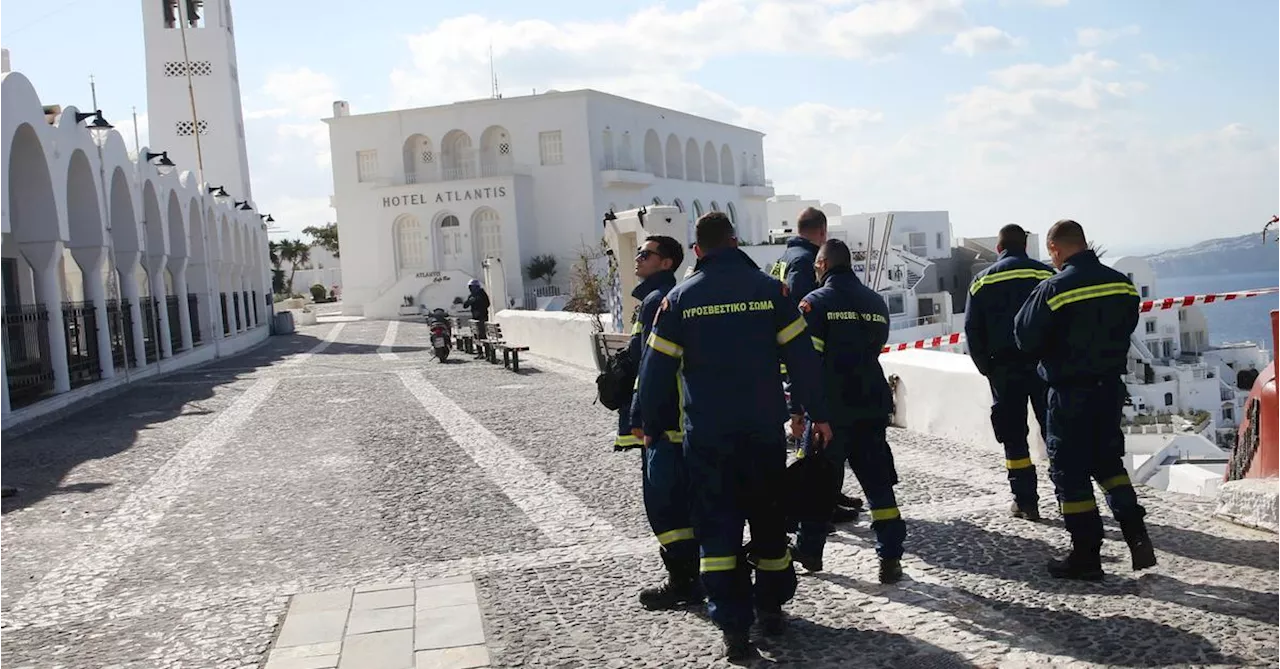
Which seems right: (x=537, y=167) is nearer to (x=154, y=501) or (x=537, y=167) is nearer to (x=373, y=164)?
(x=373, y=164)

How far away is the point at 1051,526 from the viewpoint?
6477mm

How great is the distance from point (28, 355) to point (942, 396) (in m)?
14.2

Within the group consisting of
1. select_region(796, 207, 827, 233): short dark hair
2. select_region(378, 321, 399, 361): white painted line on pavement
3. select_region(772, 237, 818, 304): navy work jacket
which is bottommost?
select_region(378, 321, 399, 361): white painted line on pavement

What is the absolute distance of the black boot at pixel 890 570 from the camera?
559cm

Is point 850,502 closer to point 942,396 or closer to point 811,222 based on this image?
point 811,222

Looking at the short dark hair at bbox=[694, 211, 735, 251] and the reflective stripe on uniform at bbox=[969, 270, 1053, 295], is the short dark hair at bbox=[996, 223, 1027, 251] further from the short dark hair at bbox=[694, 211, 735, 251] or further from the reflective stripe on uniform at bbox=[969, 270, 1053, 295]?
the short dark hair at bbox=[694, 211, 735, 251]

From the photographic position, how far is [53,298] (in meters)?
18.1

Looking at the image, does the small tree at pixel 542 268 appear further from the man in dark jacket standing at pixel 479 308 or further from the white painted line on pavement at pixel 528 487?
the white painted line on pavement at pixel 528 487

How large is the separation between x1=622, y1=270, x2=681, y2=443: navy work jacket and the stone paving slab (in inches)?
47.3

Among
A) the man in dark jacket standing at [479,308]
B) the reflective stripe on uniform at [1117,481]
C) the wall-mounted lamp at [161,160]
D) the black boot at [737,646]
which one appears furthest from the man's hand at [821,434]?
the wall-mounted lamp at [161,160]

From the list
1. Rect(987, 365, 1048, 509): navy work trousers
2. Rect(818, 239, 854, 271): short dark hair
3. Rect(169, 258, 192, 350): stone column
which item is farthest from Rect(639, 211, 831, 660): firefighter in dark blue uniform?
Rect(169, 258, 192, 350): stone column

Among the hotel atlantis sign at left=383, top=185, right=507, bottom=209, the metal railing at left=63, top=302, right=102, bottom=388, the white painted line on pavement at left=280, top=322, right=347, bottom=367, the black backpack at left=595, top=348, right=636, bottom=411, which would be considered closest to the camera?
the black backpack at left=595, top=348, right=636, bottom=411

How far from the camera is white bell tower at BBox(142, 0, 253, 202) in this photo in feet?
159

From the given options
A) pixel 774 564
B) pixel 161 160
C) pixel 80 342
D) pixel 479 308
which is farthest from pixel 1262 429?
pixel 161 160
